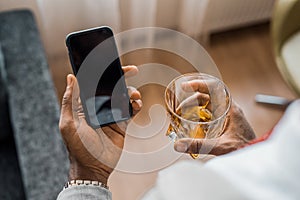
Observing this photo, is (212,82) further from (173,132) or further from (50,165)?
(50,165)

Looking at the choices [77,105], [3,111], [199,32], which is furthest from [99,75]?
[199,32]

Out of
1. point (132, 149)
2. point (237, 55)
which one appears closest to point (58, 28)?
point (132, 149)

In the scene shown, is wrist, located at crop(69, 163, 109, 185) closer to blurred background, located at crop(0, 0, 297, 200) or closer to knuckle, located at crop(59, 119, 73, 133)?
knuckle, located at crop(59, 119, 73, 133)

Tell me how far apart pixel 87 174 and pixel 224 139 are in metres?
0.26

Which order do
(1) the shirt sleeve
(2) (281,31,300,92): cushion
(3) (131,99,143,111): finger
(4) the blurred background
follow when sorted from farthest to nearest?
(4) the blurred background < (2) (281,31,300,92): cushion < (3) (131,99,143,111): finger < (1) the shirt sleeve

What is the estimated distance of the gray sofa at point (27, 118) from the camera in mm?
983

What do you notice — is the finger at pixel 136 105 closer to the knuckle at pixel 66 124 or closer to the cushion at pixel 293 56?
the knuckle at pixel 66 124

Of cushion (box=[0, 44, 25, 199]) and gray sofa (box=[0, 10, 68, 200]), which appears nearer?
gray sofa (box=[0, 10, 68, 200])

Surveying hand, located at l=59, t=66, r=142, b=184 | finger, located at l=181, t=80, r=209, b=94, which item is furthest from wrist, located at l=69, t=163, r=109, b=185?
finger, located at l=181, t=80, r=209, b=94

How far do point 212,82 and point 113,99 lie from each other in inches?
7.6

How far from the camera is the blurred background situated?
1.42 meters

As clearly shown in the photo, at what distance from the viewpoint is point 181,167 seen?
0.48 meters

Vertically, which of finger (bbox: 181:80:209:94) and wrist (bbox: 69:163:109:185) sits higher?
finger (bbox: 181:80:209:94)

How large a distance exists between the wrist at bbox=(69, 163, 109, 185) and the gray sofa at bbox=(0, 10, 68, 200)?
107 mm
